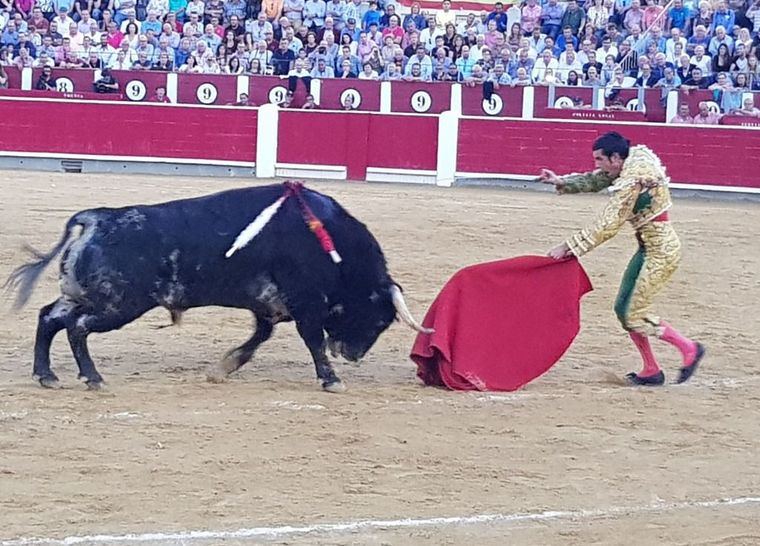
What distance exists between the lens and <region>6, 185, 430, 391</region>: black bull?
5.54 meters

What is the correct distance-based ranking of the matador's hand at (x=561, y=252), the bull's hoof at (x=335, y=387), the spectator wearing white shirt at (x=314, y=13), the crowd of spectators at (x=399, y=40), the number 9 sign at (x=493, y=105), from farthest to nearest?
the spectator wearing white shirt at (x=314, y=13) < the number 9 sign at (x=493, y=105) < the crowd of spectators at (x=399, y=40) < the matador's hand at (x=561, y=252) < the bull's hoof at (x=335, y=387)

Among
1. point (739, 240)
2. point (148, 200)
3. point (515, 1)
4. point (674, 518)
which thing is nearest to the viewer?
point (674, 518)

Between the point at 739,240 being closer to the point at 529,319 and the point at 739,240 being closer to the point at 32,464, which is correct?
the point at 529,319

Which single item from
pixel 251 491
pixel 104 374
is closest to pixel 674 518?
pixel 251 491

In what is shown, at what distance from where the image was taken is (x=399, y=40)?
61.1ft

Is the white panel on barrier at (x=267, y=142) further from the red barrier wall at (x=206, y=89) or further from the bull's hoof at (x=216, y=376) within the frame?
the bull's hoof at (x=216, y=376)

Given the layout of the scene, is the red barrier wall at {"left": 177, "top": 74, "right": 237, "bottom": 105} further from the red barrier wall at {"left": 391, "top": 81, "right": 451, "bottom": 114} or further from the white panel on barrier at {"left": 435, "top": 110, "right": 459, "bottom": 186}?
the white panel on barrier at {"left": 435, "top": 110, "right": 459, "bottom": 186}

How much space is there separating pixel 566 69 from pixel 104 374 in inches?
499

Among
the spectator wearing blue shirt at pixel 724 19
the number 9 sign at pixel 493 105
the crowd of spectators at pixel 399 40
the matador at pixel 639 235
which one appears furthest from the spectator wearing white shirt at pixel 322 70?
the matador at pixel 639 235

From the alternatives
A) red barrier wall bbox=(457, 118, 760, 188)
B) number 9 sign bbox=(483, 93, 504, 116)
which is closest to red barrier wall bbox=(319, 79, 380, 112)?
number 9 sign bbox=(483, 93, 504, 116)

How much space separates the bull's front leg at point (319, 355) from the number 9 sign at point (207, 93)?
12850 millimetres

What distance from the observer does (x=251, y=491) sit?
4277 mm

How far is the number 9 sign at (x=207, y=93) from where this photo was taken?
59.8 feet

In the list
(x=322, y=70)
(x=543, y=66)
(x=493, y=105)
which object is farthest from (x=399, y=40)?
(x=543, y=66)
